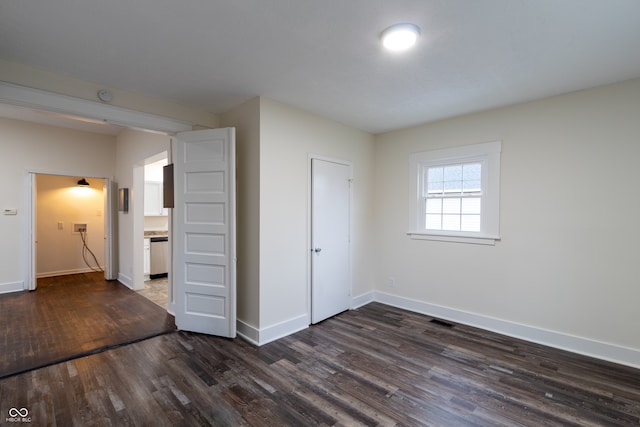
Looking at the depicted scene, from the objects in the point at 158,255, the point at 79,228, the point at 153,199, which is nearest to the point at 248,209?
the point at 158,255

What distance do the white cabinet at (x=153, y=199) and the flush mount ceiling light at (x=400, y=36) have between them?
599 centimetres

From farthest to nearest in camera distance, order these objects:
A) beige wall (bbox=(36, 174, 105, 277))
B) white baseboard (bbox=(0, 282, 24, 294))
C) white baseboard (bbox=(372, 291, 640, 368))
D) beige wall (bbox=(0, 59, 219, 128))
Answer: beige wall (bbox=(36, 174, 105, 277)) < white baseboard (bbox=(0, 282, 24, 294)) < white baseboard (bbox=(372, 291, 640, 368)) < beige wall (bbox=(0, 59, 219, 128))

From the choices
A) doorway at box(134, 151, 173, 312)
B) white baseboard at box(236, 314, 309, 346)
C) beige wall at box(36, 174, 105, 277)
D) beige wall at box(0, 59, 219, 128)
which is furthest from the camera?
beige wall at box(36, 174, 105, 277)

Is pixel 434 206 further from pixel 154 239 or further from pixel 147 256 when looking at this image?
pixel 147 256

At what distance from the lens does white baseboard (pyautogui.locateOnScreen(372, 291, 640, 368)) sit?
2781mm

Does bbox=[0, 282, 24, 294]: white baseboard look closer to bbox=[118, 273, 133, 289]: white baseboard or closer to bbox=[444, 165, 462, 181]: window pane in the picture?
bbox=[118, 273, 133, 289]: white baseboard

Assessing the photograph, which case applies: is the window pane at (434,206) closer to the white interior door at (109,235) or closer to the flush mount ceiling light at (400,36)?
the flush mount ceiling light at (400,36)

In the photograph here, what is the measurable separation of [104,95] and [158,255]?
13.3 ft

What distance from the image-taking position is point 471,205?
374 cm

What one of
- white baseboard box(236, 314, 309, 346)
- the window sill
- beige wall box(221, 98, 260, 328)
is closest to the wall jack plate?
beige wall box(221, 98, 260, 328)

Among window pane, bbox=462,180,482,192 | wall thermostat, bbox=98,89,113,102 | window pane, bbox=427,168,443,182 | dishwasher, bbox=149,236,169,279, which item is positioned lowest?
dishwasher, bbox=149,236,169,279

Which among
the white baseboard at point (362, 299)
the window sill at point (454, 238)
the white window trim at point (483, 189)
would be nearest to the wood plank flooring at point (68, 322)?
the white baseboard at point (362, 299)

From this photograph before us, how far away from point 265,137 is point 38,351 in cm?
316

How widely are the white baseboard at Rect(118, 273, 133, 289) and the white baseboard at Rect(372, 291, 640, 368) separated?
4707 mm
